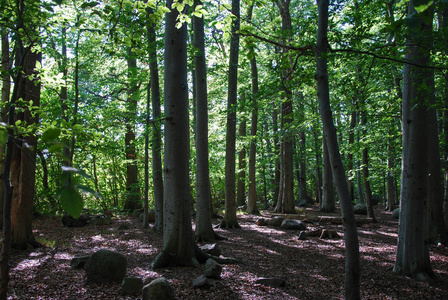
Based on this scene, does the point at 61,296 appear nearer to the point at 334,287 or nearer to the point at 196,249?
the point at 196,249

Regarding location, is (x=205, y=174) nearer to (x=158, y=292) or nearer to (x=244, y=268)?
(x=244, y=268)

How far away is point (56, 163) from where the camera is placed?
→ 1520cm

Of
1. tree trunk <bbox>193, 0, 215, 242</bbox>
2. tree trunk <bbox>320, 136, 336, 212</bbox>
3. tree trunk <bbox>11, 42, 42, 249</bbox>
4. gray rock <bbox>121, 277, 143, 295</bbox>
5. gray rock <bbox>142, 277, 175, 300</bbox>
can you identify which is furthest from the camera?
tree trunk <bbox>320, 136, 336, 212</bbox>

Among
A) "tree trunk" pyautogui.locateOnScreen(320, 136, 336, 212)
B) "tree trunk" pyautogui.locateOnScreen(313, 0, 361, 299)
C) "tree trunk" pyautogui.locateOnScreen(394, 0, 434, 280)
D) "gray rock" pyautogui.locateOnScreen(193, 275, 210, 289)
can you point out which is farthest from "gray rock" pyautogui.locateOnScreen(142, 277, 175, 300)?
"tree trunk" pyautogui.locateOnScreen(320, 136, 336, 212)

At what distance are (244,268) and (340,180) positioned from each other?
3481mm

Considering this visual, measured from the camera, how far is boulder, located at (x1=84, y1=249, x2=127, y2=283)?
5.08 metres

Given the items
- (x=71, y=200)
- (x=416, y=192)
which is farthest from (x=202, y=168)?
(x=71, y=200)

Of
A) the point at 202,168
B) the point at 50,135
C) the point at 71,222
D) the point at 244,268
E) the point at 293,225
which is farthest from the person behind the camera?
the point at 293,225

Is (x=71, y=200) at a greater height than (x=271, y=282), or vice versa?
(x=71, y=200)

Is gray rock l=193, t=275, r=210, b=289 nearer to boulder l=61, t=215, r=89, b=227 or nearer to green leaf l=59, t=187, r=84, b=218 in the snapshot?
green leaf l=59, t=187, r=84, b=218

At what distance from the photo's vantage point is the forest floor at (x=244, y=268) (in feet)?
16.0

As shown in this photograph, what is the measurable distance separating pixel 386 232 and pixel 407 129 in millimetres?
6915

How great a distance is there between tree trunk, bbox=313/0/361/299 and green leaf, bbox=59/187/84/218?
329cm

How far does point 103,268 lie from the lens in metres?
5.09
